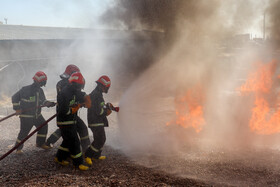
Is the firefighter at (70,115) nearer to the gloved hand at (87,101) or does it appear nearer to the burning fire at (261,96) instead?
the gloved hand at (87,101)

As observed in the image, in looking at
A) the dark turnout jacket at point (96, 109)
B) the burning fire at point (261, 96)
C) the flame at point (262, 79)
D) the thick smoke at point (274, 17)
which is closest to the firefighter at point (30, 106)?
the dark turnout jacket at point (96, 109)

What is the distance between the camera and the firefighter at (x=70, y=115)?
4.87 metres

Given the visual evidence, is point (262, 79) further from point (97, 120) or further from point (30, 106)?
point (30, 106)

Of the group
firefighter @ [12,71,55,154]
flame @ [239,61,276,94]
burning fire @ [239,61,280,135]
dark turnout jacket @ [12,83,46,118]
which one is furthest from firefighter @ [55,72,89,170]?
flame @ [239,61,276,94]

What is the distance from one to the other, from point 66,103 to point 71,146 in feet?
2.82

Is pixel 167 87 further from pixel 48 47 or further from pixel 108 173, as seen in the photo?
pixel 108 173

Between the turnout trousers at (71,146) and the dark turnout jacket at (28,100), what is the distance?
151 cm

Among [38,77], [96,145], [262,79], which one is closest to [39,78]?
[38,77]

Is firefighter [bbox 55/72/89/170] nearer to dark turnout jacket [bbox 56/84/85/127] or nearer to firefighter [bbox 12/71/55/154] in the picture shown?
dark turnout jacket [bbox 56/84/85/127]

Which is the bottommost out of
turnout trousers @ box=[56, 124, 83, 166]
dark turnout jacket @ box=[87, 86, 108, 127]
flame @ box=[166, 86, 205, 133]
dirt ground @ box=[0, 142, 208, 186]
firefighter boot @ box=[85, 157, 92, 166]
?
dirt ground @ box=[0, 142, 208, 186]

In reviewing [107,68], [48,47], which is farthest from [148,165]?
[48,47]

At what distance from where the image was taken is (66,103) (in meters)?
4.91

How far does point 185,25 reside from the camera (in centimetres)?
1205

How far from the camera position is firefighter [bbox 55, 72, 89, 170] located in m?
4.87
